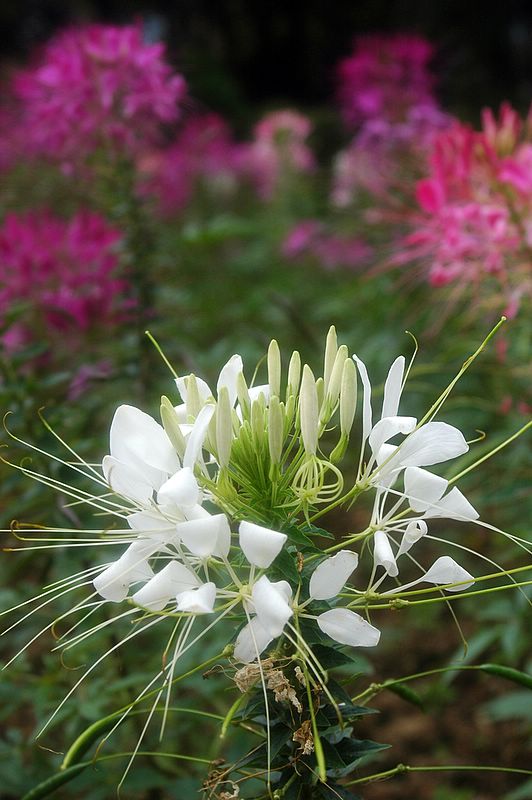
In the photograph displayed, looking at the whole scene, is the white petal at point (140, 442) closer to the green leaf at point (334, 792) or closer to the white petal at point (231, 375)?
the white petal at point (231, 375)

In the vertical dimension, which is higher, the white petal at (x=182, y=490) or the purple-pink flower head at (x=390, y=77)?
the purple-pink flower head at (x=390, y=77)

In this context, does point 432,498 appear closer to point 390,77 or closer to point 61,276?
point 61,276

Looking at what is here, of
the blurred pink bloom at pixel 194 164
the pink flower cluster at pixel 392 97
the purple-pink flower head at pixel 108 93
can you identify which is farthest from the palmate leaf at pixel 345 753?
the blurred pink bloom at pixel 194 164

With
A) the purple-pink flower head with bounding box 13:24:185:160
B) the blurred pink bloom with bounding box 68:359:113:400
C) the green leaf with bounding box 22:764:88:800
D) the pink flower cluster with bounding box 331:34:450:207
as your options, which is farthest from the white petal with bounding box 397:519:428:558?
the pink flower cluster with bounding box 331:34:450:207

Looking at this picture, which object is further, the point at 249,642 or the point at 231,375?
the point at 231,375

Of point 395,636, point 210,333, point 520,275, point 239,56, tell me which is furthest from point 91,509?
point 239,56

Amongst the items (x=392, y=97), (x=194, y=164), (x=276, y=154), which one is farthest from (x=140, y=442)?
(x=276, y=154)
